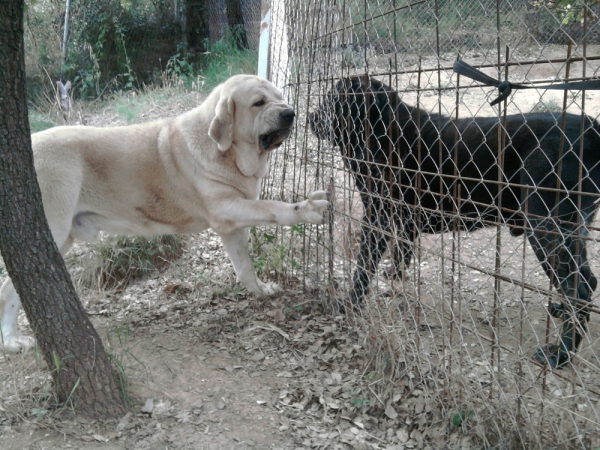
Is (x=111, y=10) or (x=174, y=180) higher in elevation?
(x=111, y=10)

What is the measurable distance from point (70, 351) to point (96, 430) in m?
0.38

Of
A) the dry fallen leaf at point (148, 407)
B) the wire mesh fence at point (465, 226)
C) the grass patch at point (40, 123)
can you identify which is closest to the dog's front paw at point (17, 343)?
the dry fallen leaf at point (148, 407)

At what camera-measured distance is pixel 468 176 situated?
3445mm

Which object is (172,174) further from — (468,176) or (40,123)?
(40,123)

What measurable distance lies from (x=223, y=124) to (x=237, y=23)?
30.3 feet

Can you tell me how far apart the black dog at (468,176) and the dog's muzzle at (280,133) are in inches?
13.6

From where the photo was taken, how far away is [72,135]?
358cm

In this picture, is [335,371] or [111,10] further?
[111,10]

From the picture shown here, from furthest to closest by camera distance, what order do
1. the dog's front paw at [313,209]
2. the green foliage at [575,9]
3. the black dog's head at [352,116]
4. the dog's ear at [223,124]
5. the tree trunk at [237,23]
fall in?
the tree trunk at [237,23] < the black dog's head at [352,116] < the dog's ear at [223,124] < the dog's front paw at [313,209] < the green foliage at [575,9]

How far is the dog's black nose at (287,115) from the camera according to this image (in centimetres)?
333

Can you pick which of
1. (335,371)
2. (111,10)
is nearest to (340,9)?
(335,371)

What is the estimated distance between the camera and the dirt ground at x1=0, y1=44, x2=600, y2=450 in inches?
96.0

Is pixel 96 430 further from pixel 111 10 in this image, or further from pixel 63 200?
pixel 111 10

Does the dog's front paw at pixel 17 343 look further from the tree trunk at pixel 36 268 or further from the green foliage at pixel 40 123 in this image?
the green foliage at pixel 40 123
